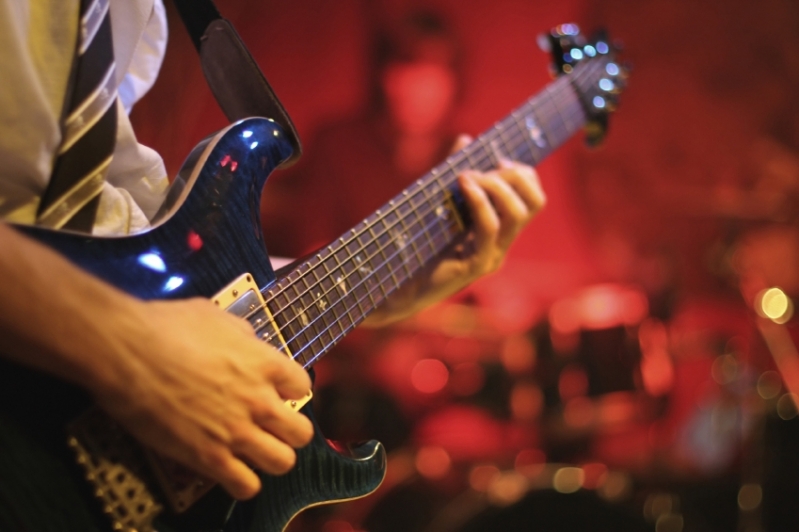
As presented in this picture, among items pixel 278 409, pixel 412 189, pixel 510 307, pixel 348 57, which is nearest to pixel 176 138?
pixel 348 57

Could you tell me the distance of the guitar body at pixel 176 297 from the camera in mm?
548

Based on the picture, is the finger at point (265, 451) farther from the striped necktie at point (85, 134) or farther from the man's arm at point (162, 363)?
the striped necktie at point (85, 134)

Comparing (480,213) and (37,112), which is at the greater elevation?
(37,112)

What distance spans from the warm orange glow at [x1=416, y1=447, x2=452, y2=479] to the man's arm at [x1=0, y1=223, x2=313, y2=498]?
1.76 metres

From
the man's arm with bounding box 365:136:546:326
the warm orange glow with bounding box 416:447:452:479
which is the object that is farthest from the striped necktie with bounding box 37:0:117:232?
the warm orange glow with bounding box 416:447:452:479

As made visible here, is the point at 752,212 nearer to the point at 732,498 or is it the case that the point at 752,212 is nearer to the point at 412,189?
the point at 732,498

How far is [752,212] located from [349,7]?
6.66 feet

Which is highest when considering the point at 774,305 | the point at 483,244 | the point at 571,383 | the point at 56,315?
the point at 56,315

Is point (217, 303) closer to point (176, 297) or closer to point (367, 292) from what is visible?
point (176, 297)

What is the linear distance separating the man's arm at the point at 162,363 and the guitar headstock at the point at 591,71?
1078 millimetres

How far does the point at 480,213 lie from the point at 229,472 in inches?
27.2

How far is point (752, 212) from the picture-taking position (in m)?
2.94

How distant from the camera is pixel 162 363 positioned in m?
0.56

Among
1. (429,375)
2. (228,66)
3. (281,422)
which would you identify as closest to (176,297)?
(281,422)
